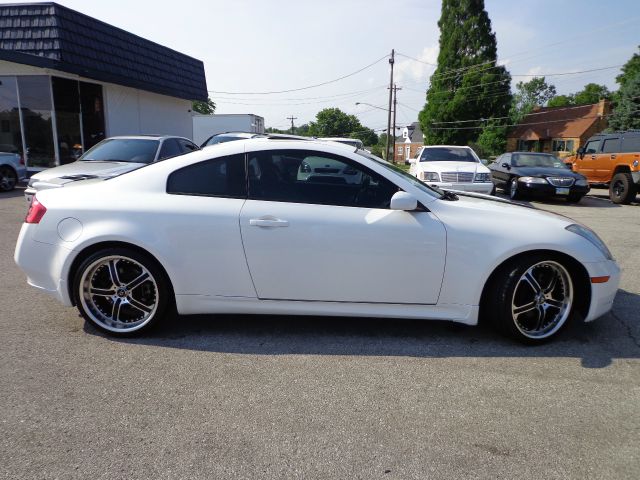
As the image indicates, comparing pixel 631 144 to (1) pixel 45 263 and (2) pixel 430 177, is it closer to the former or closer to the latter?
(2) pixel 430 177

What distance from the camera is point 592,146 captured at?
14766 mm

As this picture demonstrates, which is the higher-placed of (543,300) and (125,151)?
(125,151)

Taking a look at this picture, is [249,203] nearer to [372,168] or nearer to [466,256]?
[372,168]

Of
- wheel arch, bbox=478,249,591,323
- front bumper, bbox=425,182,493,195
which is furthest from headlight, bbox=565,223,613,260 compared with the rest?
front bumper, bbox=425,182,493,195

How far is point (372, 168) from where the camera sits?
3.52 metres

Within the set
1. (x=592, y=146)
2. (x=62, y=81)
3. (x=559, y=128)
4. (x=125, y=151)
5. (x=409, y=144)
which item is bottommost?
(x=125, y=151)

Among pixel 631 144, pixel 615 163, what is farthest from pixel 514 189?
pixel 631 144

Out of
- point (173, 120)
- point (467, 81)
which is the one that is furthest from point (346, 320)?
point (467, 81)

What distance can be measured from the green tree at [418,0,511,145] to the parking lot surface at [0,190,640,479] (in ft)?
143

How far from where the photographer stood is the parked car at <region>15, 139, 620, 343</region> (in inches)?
132

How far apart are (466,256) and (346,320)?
1.20 metres

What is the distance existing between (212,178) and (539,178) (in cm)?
1086

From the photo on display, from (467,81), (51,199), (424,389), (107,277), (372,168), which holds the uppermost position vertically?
(467,81)

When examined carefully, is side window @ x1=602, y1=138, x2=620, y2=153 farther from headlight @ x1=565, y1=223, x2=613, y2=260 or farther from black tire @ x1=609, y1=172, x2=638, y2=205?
headlight @ x1=565, y1=223, x2=613, y2=260
